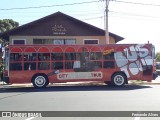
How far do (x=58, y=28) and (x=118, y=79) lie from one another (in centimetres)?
1239

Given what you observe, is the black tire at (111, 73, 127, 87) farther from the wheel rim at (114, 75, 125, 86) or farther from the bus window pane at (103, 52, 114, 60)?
the bus window pane at (103, 52, 114, 60)

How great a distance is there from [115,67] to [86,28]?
11.7 meters

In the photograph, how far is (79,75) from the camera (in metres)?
20.3

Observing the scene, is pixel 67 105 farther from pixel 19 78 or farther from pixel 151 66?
pixel 151 66

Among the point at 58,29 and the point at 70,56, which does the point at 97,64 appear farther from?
the point at 58,29

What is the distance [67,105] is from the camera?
12.0 m

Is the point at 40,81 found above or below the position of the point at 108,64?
below

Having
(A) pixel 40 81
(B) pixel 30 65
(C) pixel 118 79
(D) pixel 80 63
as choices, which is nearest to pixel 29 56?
(B) pixel 30 65

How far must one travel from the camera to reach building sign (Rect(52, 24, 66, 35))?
3120 centimetres

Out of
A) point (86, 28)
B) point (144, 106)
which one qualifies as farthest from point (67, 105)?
point (86, 28)

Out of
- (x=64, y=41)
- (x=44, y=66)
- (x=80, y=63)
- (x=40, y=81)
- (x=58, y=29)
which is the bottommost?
(x=40, y=81)

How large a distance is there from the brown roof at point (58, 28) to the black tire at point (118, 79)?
11.2m

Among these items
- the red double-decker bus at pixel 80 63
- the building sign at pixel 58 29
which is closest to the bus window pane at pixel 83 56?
the red double-decker bus at pixel 80 63

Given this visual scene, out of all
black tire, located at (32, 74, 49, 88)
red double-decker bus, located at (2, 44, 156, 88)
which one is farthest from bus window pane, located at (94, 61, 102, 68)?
black tire, located at (32, 74, 49, 88)
